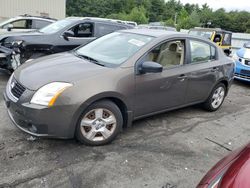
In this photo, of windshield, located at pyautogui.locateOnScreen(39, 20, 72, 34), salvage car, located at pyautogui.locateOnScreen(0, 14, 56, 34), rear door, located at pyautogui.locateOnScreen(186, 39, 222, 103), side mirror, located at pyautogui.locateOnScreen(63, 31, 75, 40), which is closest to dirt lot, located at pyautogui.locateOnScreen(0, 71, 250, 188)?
rear door, located at pyautogui.locateOnScreen(186, 39, 222, 103)

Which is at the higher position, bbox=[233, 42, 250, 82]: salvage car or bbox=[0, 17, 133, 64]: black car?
bbox=[0, 17, 133, 64]: black car

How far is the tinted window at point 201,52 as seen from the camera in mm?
4234

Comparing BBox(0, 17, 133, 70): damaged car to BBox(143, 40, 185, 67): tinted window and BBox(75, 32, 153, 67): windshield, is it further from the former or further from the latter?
BBox(143, 40, 185, 67): tinted window

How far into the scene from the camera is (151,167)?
2.91 meters

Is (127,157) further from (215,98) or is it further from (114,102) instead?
(215,98)

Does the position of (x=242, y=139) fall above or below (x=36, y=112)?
below

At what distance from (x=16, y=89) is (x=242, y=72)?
21.7ft

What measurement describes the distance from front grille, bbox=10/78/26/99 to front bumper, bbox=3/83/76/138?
8 centimetres

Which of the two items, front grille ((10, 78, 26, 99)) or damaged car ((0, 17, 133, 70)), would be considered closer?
front grille ((10, 78, 26, 99))

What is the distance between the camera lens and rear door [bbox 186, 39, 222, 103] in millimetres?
4175

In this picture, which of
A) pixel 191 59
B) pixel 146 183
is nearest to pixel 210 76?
pixel 191 59

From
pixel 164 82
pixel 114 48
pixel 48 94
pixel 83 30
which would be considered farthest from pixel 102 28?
pixel 48 94

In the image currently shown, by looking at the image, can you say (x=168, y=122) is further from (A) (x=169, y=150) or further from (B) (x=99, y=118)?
(B) (x=99, y=118)

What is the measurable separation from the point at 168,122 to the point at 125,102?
47.3 inches
